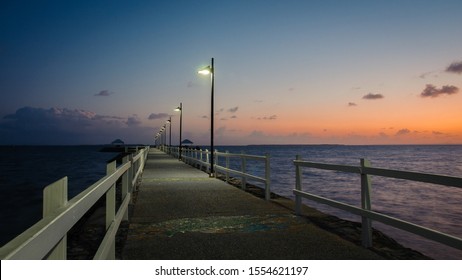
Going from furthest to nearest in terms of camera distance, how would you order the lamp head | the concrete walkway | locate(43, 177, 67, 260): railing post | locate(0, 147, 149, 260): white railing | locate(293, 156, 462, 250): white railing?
the lamp head, the concrete walkway, locate(293, 156, 462, 250): white railing, locate(43, 177, 67, 260): railing post, locate(0, 147, 149, 260): white railing

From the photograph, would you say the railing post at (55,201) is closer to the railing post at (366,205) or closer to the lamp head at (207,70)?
the railing post at (366,205)

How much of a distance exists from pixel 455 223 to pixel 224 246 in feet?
47.9

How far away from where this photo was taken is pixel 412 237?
11227mm

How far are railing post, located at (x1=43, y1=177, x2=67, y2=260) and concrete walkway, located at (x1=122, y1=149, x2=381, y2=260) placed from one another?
9.98ft

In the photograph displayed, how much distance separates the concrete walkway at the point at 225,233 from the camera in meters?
5.60

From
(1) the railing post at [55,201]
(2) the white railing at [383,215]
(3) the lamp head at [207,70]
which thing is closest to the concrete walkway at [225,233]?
(2) the white railing at [383,215]

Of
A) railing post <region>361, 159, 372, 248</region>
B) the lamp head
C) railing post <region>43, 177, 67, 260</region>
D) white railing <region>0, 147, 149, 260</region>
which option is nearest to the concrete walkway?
railing post <region>361, 159, 372, 248</region>

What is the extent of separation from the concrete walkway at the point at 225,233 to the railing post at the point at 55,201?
3.04 meters

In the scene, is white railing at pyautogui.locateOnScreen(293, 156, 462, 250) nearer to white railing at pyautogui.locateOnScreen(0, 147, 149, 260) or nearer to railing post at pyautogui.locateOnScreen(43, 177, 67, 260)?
white railing at pyautogui.locateOnScreen(0, 147, 149, 260)

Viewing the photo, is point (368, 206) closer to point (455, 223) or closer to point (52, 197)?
point (52, 197)

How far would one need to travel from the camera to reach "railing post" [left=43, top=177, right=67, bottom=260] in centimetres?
236

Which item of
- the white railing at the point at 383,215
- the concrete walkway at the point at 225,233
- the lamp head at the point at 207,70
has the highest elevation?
the lamp head at the point at 207,70

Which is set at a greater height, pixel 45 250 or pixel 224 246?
pixel 45 250

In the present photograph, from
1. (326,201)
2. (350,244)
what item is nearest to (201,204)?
(326,201)
